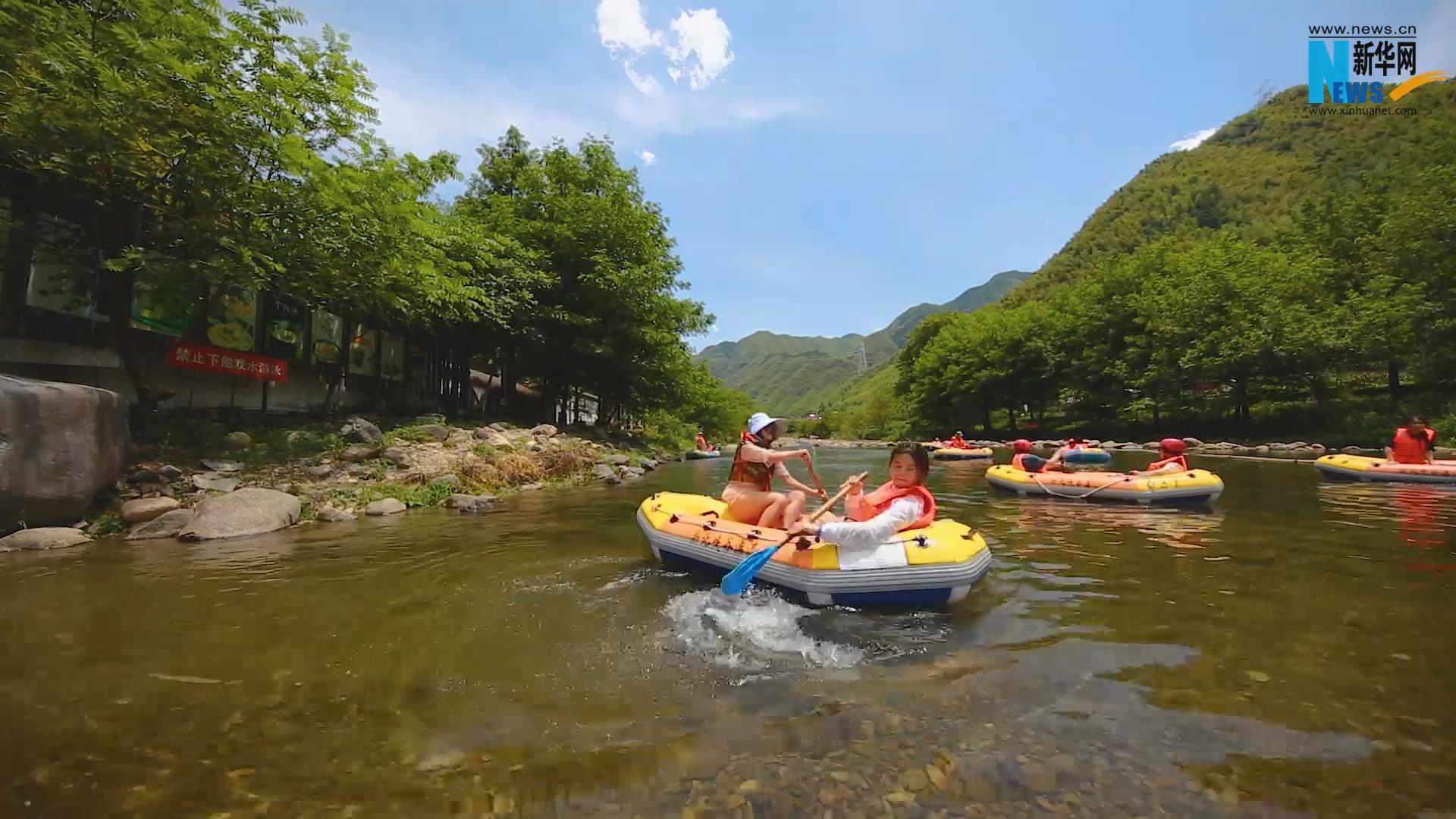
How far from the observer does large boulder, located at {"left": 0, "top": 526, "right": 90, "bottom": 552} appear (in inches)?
259

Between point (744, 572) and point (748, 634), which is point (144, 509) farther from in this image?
point (748, 634)

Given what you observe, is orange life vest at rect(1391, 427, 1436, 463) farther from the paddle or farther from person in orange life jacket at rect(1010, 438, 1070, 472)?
the paddle

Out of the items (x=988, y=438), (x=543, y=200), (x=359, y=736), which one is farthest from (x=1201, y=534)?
(x=988, y=438)

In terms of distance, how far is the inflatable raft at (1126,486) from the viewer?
1012 cm

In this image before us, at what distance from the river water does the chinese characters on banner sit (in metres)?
7.36

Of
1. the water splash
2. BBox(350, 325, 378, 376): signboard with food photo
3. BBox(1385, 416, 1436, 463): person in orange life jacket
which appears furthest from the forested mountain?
BBox(350, 325, 378, 376): signboard with food photo

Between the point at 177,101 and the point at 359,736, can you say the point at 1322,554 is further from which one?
the point at 177,101

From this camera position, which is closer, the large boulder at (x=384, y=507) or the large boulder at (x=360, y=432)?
the large boulder at (x=384, y=507)

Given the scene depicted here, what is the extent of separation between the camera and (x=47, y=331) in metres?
10.5

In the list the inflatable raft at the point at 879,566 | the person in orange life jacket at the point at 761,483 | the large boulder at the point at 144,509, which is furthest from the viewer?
the large boulder at the point at 144,509

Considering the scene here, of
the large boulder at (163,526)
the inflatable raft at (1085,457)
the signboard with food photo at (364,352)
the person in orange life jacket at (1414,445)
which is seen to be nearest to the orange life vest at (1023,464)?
the inflatable raft at (1085,457)

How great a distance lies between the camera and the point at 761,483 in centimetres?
638

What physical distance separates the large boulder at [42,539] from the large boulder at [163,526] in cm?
47

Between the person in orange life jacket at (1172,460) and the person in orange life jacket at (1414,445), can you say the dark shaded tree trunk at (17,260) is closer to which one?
the person in orange life jacket at (1172,460)
